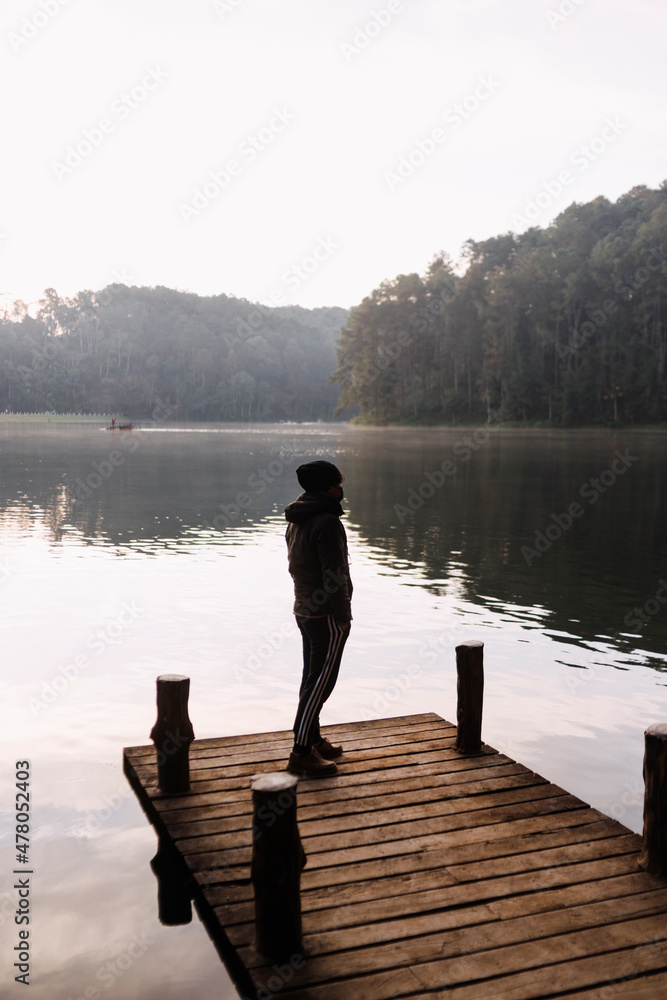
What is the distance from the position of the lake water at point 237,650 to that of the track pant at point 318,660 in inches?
51.8

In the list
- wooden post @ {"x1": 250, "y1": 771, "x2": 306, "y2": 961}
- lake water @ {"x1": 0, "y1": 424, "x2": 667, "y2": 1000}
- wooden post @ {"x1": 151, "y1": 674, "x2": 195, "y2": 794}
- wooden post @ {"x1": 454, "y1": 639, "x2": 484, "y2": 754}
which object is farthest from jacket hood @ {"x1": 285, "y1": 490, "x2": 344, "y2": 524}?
lake water @ {"x1": 0, "y1": 424, "x2": 667, "y2": 1000}

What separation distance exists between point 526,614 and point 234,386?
169 m

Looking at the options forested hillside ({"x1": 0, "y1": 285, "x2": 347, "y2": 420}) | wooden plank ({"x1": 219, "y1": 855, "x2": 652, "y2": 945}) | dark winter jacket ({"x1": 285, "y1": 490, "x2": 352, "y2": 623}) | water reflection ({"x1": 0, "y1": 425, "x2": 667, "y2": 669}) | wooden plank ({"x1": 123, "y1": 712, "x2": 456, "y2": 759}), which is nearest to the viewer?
wooden plank ({"x1": 219, "y1": 855, "x2": 652, "y2": 945})

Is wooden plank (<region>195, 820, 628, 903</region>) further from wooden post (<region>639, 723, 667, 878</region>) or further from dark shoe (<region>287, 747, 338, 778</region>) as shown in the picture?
dark shoe (<region>287, 747, 338, 778</region>)

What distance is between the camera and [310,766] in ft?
18.6

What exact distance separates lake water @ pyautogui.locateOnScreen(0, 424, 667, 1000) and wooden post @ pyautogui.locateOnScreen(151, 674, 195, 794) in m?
0.43

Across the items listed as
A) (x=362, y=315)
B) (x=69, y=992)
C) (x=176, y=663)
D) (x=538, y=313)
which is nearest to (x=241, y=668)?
(x=176, y=663)

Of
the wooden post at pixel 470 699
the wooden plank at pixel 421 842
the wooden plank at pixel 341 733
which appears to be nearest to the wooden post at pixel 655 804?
the wooden plank at pixel 421 842

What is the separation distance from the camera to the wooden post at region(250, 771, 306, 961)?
141 inches

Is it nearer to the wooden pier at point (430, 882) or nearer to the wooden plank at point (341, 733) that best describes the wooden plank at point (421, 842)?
the wooden pier at point (430, 882)

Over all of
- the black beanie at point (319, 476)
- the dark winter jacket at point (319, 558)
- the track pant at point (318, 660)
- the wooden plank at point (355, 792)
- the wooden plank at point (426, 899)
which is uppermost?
the black beanie at point (319, 476)

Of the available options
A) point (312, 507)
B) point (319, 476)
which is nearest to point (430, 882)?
point (312, 507)

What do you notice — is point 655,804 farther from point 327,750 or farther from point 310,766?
point 327,750

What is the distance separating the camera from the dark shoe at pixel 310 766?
5684 mm
